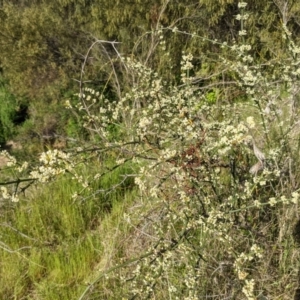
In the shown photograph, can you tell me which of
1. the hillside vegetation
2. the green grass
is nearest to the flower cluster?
the hillside vegetation

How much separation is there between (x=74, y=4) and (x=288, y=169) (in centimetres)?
580

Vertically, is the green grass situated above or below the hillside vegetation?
below

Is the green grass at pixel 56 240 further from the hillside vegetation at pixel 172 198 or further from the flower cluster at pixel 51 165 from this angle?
the flower cluster at pixel 51 165

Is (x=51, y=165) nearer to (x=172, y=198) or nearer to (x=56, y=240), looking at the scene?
(x=172, y=198)

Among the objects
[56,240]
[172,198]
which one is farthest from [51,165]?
[56,240]

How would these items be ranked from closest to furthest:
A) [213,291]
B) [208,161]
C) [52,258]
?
[208,161]
[213,291]
[52,258]

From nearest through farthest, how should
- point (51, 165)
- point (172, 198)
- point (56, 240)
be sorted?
point (51, 165), point (172, 198), point (56, 240)

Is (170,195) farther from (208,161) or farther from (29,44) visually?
(29,44)

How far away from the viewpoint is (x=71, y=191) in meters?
3.74

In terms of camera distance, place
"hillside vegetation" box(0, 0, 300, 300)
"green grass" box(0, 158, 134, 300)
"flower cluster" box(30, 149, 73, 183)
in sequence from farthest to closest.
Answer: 1. "green grass" box(0, 158, 134, 300)
2. "hillside vegetation" box(0, 0, 300, 300)
3. "flower cluster" box(30, 149, 73, 183)

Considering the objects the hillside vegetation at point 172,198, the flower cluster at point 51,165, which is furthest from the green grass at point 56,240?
the flower cluster at point 51,165

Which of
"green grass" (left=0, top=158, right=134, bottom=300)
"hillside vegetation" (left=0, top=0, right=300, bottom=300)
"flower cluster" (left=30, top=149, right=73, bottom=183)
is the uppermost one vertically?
"flower cluster" (left=30, top=149, right=73, bottom=183)

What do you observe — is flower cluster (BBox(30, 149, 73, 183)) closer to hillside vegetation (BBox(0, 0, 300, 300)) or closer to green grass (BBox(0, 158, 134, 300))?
hillside vegetation (BBox(0, 0, 300, 300))

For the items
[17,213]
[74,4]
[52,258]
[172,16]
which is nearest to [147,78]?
[52,258]
